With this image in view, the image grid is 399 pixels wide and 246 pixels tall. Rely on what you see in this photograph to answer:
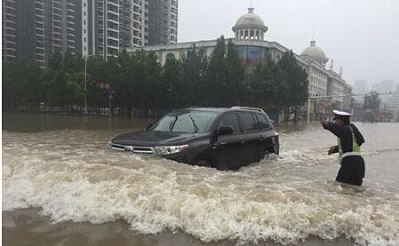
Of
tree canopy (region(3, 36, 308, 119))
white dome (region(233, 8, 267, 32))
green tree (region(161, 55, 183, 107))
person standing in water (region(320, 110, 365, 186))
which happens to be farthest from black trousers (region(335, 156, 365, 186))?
white dome (region(233, 8, 267, 32))

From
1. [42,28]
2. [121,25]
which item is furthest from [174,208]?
[42,28]

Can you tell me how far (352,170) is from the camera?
22.6 feet

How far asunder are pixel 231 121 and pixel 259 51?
62.1 m

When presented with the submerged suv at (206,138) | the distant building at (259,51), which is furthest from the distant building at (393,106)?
the submerged suv at (206,138)

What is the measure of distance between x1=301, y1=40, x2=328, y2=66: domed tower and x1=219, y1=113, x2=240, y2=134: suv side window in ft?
376

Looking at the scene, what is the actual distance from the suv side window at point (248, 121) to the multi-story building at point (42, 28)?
8961 centimetres

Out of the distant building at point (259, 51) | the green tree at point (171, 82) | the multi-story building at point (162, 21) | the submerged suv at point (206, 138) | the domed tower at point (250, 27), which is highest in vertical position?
the multi-story building at point (162, 21)

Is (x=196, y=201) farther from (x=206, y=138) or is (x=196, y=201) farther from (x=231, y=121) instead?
(x=231, y=121)

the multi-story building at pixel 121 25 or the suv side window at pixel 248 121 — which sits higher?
the multi-story building at pixel 121 25

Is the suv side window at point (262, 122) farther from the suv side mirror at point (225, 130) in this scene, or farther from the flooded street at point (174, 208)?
the flooded street at point (174, 208)

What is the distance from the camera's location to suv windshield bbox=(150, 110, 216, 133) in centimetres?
805

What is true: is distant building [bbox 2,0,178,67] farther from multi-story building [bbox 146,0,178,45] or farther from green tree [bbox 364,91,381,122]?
green tree [bbox 364,91,381,122]

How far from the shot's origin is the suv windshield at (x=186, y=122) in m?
8.05

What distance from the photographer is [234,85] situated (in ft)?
154
